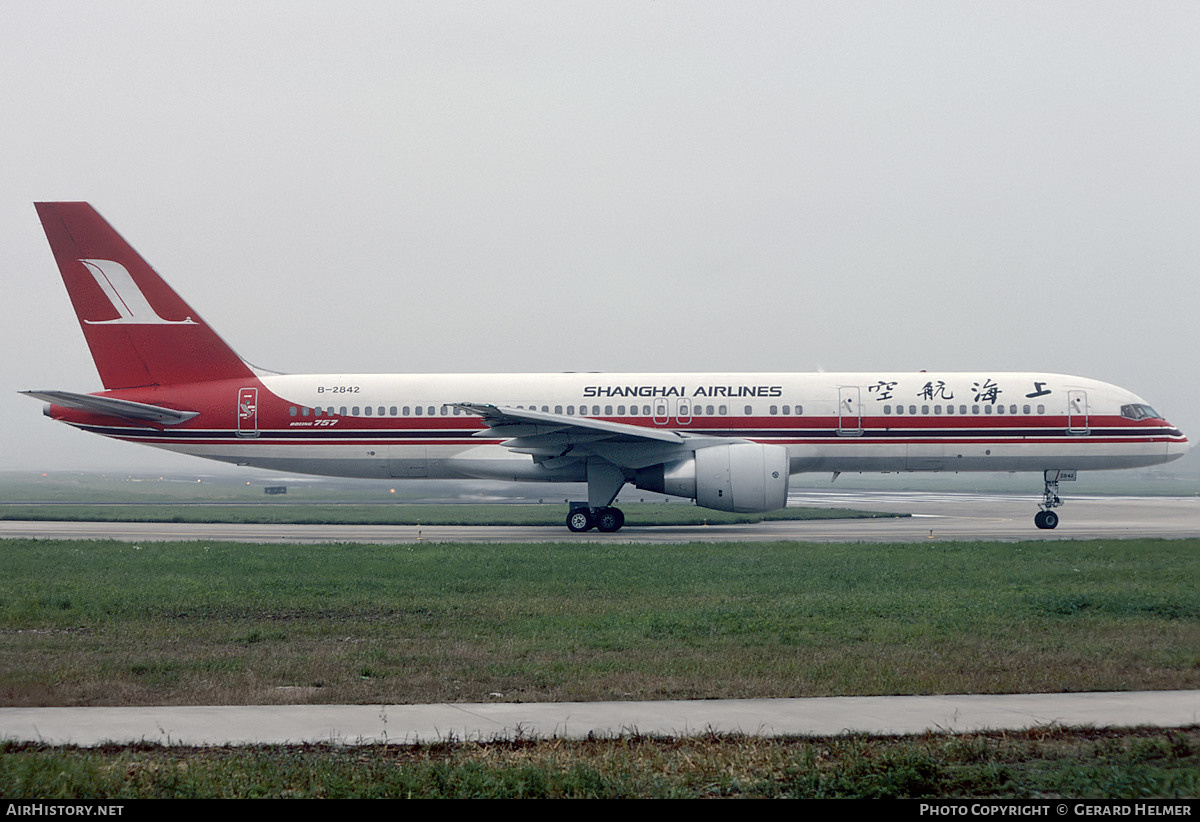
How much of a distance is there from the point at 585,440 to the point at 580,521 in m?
2.74

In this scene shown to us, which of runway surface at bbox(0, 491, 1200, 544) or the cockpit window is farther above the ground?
the cockpit window

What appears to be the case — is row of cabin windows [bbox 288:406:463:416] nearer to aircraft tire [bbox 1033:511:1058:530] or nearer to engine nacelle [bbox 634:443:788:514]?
engine nacelle [bbox 634:443:788:514]

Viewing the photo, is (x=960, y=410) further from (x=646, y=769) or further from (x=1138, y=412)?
(x=646, y=769)

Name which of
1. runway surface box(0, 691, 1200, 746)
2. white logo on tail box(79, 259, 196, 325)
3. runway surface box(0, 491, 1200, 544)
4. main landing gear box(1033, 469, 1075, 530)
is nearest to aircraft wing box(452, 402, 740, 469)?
runway surface box(0, 491, 1200, 544)

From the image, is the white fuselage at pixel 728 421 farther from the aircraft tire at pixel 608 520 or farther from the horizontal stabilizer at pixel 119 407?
the aircraft tire at pixel 608 520

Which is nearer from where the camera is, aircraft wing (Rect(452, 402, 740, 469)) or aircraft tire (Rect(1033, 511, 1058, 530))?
aircraft wing (Rect(452, 402, 740, 469))

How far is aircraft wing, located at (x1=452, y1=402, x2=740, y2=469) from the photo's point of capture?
2547cm

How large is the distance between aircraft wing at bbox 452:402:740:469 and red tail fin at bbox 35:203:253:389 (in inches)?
336

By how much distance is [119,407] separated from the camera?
27.4 metres

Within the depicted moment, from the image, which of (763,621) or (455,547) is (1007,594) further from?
(455,547)

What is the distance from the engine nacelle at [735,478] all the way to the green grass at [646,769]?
18735mm

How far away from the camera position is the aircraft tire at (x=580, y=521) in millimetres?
27609

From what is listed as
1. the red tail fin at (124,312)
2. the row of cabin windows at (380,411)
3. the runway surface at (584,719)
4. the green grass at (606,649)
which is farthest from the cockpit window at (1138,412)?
the red tail fin at (124,312)

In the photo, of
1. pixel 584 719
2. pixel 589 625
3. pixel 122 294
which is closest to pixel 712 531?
pixel 589 625
